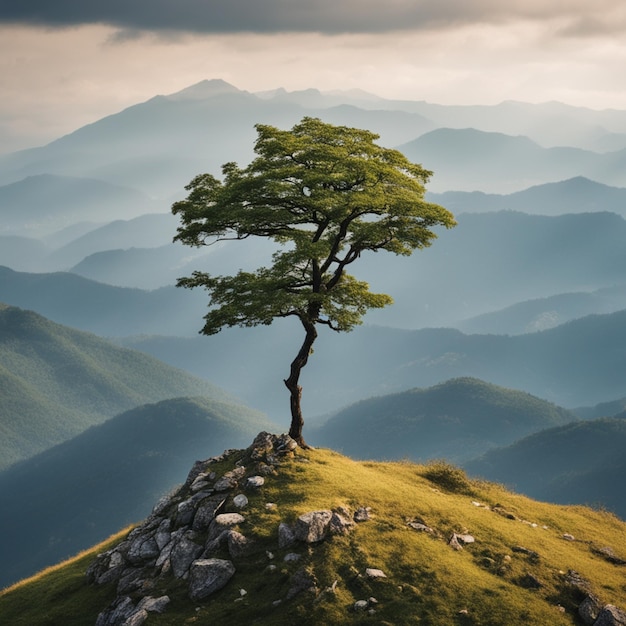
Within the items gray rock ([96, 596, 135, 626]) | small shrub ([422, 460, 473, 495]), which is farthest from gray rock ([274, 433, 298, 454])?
gray rock ([96, 596, 135, 626])

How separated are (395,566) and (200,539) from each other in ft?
33.2

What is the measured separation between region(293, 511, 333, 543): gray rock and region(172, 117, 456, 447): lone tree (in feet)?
30.7

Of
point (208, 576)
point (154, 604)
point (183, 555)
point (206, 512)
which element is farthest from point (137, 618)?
point (206, 512)

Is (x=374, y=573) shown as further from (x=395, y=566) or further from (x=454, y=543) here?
(x=454, y=543)

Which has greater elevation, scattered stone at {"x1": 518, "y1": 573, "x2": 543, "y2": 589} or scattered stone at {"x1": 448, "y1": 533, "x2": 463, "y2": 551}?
scattered stone at {"x1": 448, "y1": 533, "x2": 463, "y2": 551}

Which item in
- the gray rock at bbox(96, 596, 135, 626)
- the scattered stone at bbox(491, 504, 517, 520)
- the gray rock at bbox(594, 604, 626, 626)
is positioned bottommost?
the scattered stone at bbox(491, 504, 517, 520)

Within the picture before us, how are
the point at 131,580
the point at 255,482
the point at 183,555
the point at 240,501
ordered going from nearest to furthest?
the point at 183,555 → the point at 131,580 → the point at 240,501 → the point at 255,482

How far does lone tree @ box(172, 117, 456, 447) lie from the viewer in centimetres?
3397

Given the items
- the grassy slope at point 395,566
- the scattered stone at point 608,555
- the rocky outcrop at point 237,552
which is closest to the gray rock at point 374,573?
the rocky outcrop at point 237,552

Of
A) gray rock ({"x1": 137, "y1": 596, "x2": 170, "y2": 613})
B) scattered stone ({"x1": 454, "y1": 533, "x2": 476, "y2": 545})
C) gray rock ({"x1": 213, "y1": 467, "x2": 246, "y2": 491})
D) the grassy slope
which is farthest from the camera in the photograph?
gray rock ({"x1": 213, "y1": 467, "x2": 246, "y2": 491})

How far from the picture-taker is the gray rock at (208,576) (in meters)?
27.2

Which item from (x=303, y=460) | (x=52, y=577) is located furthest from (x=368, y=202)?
(x=52, y=577)

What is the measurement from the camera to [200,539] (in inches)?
1203

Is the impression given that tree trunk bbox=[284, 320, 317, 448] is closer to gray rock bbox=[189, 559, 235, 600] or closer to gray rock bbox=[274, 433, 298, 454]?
gray rock bbox=[274, 433, 298, 454]
